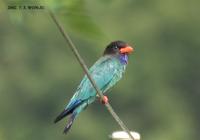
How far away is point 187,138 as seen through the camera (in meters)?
24.9

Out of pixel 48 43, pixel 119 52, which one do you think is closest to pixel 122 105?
pixel 48 43

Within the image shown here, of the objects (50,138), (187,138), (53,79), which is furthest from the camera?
(53,79)

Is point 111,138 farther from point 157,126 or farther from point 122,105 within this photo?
point 122,105

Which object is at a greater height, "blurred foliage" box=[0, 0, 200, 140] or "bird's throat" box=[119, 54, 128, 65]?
"blurred foliage" box=[0, 0, 200, 140]

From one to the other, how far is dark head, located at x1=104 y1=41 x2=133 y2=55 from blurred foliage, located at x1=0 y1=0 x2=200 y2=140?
17.0 meters

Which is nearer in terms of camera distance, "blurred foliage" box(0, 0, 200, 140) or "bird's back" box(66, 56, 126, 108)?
"bird's back" box(66, 56, 126, 108)

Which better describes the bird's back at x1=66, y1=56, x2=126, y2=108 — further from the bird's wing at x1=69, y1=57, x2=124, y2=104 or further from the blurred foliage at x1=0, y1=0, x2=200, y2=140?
the blurred foliage at x1=0, y1=0, x2=200, y2=140

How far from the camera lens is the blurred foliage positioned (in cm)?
2598

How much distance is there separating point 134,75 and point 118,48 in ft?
71.9

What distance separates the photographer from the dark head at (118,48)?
6.60 metres

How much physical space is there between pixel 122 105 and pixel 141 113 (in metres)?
0.54

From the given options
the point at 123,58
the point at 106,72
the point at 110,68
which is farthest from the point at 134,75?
the point at 106,72

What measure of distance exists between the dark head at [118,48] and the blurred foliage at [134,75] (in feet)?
55.8

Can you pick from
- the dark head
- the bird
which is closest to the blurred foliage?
the dark head
